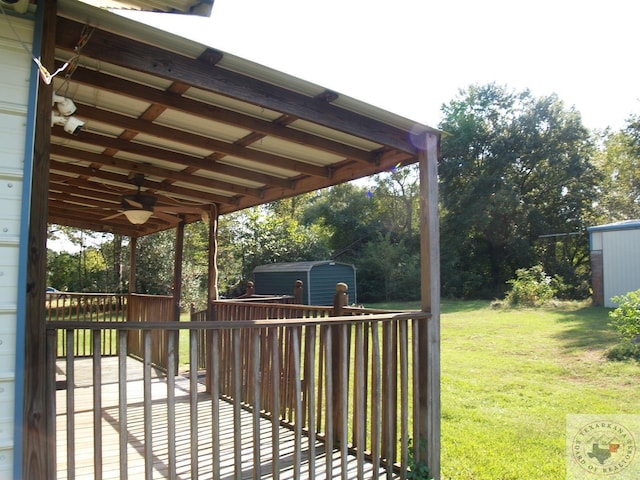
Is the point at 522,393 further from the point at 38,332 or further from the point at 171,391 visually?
the point at 38,332

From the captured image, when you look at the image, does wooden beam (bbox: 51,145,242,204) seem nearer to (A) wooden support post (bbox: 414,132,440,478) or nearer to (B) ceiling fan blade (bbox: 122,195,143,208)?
(B) ceiling fan blade (bbox: 122,195,143,208)

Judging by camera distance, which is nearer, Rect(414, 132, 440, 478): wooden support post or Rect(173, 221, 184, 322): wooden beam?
Rect(414, 132, 440, 478): wooden support post

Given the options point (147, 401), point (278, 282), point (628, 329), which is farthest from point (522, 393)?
point (278, 282)

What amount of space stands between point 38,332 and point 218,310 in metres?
3.49

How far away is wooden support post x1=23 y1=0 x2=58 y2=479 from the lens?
1.90 meters

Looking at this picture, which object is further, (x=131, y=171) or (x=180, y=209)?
(x=180, y=209)

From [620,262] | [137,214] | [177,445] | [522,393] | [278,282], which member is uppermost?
[137,214]

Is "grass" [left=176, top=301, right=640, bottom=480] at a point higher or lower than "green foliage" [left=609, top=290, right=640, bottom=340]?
lower

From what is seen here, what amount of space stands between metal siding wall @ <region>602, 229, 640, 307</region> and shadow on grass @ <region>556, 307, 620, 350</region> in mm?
1946

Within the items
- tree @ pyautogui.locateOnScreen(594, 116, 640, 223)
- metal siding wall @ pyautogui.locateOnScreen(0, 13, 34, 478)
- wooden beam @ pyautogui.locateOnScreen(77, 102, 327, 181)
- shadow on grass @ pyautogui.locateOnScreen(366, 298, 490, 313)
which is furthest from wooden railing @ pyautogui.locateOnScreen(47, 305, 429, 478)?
tree @ pyautogui.locateOnScreen(594, 116, 640, 223)

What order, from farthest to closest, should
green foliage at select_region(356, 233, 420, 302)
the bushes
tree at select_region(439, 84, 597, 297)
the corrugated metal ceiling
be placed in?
tree at select_region(439, 84, 597, 297), green foliage at select_region(356, 233, 420, 302), the bushes, the corrugated metal ceiling

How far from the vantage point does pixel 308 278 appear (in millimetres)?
16406

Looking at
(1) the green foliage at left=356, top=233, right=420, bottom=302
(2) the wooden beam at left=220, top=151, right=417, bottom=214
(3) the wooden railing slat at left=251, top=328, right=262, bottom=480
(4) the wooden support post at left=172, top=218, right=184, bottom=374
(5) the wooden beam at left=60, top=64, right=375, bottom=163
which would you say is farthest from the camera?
(1) the green foliage at left=356, top=233, right=420, bottom=302

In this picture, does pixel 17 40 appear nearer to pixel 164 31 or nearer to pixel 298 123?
pixel 164 31
